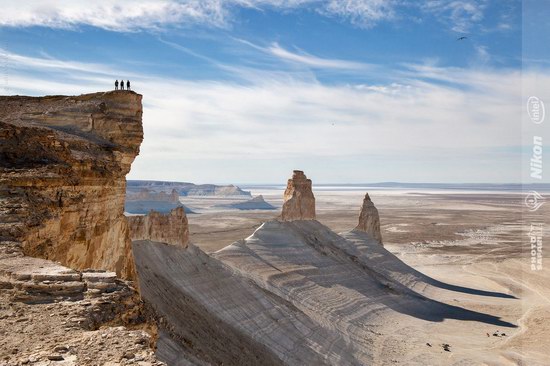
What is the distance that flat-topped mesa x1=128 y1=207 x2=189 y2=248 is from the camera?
27000 mm

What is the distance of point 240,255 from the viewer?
35.3m

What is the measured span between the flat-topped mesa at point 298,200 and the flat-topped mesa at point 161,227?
22890mm

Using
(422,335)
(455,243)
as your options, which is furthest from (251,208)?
(422,335)

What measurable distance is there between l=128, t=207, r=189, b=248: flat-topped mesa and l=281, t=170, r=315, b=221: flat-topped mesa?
75.1ft

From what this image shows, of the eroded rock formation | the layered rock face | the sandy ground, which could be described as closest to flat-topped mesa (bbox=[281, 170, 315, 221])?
the sandy ground

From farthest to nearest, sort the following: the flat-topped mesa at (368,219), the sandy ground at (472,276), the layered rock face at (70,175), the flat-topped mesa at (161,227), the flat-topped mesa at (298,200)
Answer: the flat-topped mesa at (368,219) < the flat-topped mesa at (298,200) < the sandy ground at (472,276) < the flat-topped mesa at (161,227) < the layered rock face at (70,175)

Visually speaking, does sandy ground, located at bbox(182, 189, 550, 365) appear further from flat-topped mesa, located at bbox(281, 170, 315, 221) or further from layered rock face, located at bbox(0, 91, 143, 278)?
layered rock face, located at bbox(0, 91, 143, 278)

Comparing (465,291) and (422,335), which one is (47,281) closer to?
(422,335)

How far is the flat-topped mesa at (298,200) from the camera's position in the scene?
5100cm

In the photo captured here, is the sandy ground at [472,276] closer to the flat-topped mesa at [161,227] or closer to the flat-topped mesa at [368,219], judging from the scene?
the flat-topped mesa at [368,219]

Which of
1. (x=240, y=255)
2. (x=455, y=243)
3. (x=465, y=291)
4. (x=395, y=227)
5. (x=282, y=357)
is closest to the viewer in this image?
(x=282, y=357)

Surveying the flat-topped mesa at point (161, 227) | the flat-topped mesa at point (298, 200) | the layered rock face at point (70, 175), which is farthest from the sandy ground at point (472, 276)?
the layered rock face at point (70, 175)

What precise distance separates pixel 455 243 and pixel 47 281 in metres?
79.1

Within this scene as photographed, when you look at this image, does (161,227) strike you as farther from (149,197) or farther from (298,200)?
(149,197)
